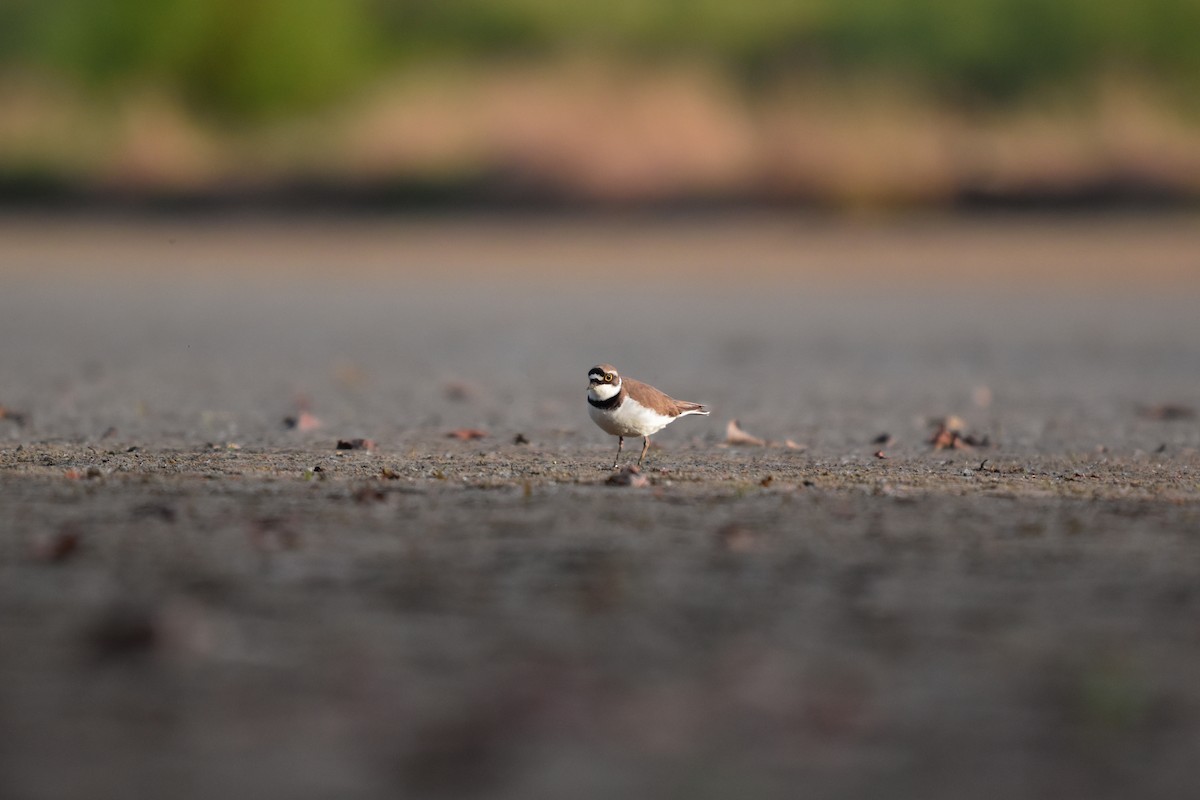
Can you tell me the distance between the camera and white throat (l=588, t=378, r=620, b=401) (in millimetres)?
5496

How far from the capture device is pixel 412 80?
26625 mm

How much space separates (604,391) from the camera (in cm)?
552

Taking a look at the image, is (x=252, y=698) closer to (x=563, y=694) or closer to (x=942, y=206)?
(x=563, y=694)

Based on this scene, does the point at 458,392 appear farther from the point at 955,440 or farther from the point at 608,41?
the point at 608,41

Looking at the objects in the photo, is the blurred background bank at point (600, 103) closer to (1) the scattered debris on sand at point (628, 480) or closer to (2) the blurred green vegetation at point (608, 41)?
(2) the blurred green vegetation at point (608, 41)

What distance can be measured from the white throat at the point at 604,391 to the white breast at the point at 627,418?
40mm

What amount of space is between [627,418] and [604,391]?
0.12 metres

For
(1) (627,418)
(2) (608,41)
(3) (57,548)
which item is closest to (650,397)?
(1) (627,418)

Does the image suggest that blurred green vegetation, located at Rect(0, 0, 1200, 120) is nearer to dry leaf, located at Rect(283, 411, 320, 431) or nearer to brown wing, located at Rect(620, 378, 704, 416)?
dry leaf, located at Rect(283, 411, 320, 431)

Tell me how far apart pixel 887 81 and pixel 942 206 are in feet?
16.4

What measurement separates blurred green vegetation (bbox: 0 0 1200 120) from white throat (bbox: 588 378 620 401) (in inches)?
772

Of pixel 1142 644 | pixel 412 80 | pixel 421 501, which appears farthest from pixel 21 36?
pixel 1142 644

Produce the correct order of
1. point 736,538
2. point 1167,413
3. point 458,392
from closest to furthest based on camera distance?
point 736,538
point 1167,413
point 458,392

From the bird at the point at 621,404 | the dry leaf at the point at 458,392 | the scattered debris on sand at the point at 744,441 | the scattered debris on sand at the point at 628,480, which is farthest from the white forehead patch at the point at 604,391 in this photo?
the dry leaf at the point at 458,392
